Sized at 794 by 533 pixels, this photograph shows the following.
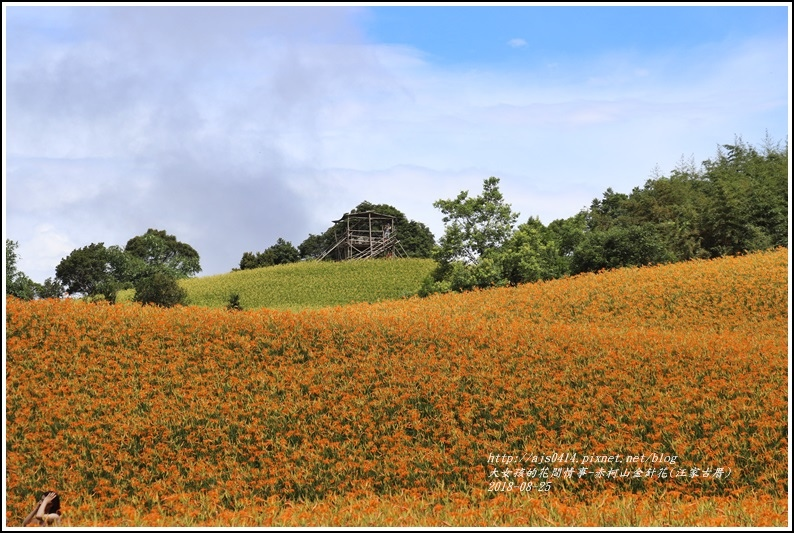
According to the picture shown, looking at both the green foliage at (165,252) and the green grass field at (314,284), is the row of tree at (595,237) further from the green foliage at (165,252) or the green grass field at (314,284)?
the green foliage at (165,252)

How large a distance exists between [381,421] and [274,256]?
2229 inches

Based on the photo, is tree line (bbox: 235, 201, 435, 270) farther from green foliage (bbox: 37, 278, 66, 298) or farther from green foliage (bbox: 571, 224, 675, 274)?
green foliage (bbox: 571, 224, 675, 274)

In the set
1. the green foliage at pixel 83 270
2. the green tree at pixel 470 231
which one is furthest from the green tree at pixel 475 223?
the green foliage at pixel 83 270

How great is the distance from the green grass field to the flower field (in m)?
20.1

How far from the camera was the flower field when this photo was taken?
30.8ft

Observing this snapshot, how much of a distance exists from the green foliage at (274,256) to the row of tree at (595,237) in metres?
33.3

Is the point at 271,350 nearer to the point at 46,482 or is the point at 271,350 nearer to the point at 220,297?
the point at 46,482

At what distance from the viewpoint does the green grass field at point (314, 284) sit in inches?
1532

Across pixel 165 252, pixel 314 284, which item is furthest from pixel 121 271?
pixel 314 284

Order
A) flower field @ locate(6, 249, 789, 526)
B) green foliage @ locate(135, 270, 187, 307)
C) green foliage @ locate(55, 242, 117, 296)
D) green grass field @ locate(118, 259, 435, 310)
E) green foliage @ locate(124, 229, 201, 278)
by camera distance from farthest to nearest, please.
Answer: green foliage @ locate(124, 229, 201, 278)
green foliage @ locate(55, 242, 117, 296)
green grass field @ locate(118, 259, 435, 310)
green foliage @ locate(135, 270, 187, 307)
flower field @ locate(6, 249, 789, 526)

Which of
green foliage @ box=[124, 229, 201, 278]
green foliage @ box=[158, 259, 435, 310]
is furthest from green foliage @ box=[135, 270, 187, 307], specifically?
green foliage @ box=[124, 229, 201, 278]

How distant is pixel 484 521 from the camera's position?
757 centimetres

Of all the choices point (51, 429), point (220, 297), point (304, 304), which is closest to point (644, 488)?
point (51, 429)

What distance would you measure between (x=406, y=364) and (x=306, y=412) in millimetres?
2621
